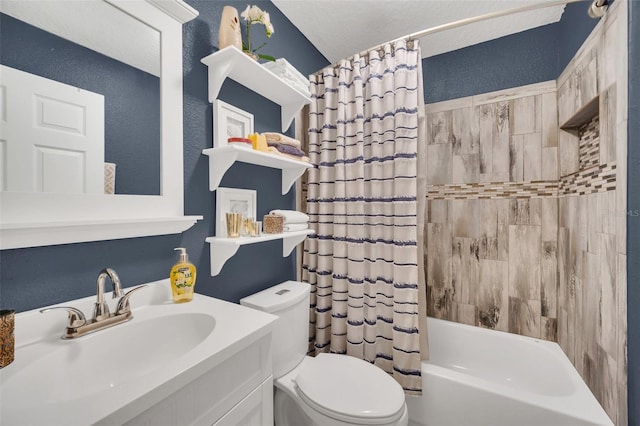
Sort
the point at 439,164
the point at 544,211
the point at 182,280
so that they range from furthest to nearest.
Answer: the point at 439,164
the point at 544,211
the point at 182,280

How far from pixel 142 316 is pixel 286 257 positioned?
964 mm

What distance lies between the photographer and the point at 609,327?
3.97 ft

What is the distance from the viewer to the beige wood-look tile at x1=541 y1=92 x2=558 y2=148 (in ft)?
6.07

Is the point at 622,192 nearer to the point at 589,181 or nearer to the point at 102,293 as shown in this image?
the point at 589,181

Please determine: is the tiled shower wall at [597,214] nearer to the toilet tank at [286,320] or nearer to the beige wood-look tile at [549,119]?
the beige wood-look tile at [549,119]

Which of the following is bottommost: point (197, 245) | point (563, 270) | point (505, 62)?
point (563, 270)

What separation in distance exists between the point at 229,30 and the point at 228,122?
0.39m

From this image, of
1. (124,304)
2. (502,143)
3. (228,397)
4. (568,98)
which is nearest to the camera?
(228,397)

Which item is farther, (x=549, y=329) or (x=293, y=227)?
(x=549, y=329)

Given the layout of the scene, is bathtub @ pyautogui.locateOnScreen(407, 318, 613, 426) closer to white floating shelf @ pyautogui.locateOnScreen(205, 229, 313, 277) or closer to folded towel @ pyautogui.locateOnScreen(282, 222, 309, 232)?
folded towel @ pyautogui.locateOnScreen(282, 222, 309, 232)

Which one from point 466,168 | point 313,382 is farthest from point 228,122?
point 466,168

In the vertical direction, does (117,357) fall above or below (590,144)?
below

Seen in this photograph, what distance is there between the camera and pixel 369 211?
1.72 meters

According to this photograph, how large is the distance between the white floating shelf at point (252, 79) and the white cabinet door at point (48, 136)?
48 cm
